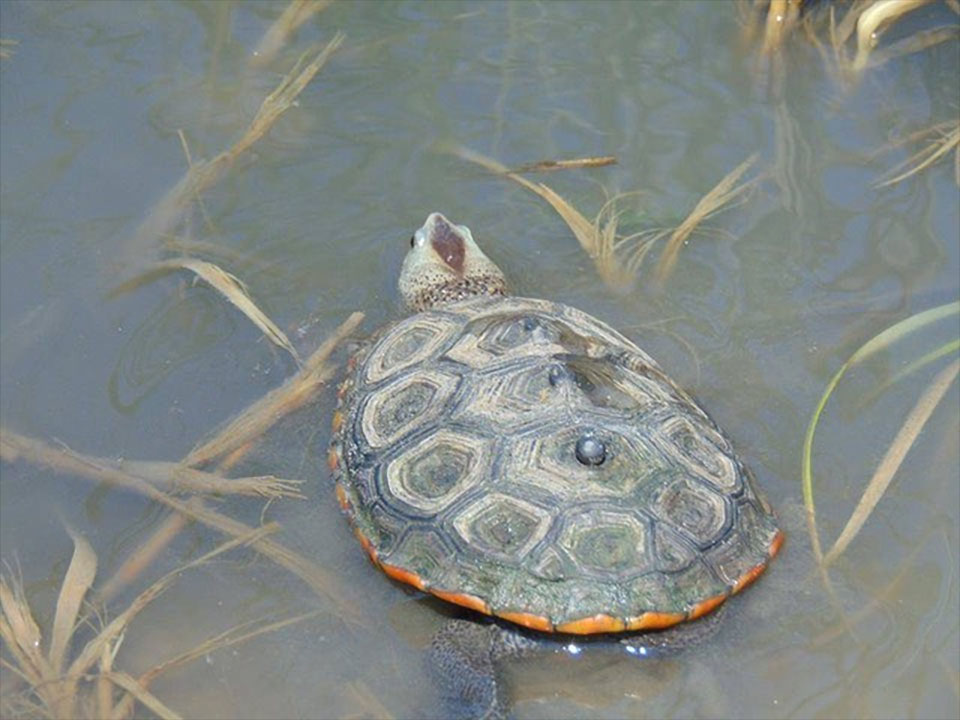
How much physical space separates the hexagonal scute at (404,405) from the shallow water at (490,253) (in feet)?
1.13

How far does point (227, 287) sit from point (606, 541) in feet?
6.63

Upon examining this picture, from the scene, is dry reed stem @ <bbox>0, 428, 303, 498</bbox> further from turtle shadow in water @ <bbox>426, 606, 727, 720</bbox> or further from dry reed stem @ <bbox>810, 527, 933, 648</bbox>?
dry reed stem @ <bbox>810, 527, 933, 648</bbox>

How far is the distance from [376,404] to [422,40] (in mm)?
2500

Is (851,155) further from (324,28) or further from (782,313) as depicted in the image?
(324,28)

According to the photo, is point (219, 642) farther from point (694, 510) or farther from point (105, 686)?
point (694, 510)

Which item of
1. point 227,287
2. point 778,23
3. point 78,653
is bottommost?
point 78,653

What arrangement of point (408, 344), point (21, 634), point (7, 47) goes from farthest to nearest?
1. point (7, 47)
2. point (408, 344)
3. point (21, 634)

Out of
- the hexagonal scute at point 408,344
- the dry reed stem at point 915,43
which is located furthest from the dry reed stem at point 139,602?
the dry reed stem at point 915,43

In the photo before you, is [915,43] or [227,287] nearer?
[227,287]

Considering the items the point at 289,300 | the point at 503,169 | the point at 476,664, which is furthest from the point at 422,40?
the point at 476,664

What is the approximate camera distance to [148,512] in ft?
13.3

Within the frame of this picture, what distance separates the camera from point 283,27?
5883 millimetres

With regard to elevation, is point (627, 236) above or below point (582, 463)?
below

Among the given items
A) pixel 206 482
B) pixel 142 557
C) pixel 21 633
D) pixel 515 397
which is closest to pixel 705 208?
pixel 515 397
